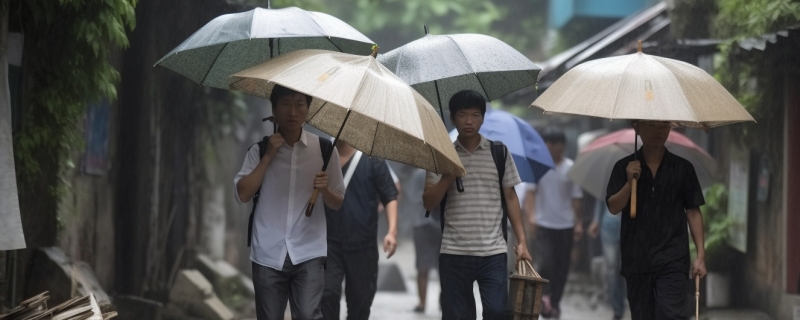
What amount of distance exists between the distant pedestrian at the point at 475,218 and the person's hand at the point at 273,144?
1.09 metres

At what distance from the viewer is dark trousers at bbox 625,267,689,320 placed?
6398 mm

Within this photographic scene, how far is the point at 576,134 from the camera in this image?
2353 cm

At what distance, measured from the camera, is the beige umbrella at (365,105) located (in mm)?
5258

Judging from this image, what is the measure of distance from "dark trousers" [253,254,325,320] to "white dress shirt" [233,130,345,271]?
5cm

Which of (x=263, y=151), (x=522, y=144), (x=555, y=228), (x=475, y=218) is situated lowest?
(x=555, y=228)

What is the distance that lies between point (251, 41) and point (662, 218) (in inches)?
112

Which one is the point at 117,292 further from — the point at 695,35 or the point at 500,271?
the point at 695,35

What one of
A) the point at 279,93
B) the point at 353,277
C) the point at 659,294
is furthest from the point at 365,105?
the point at 353,277

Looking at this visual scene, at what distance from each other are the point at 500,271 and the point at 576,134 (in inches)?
679

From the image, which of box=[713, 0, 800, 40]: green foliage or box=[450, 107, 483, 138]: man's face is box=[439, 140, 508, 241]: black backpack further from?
box=[713, 0, 800, 40]: green foliage

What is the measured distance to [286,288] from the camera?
6160 millimetres

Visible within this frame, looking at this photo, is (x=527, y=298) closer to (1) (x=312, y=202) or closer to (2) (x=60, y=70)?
(1) (x=312, y=202)

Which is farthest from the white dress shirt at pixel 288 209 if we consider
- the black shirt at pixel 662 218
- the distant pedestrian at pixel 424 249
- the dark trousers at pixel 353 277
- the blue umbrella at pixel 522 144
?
the distant pedestrian at pixel 424 249

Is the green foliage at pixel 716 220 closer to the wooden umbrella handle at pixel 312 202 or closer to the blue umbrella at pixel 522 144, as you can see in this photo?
the blue umbrella at pixel 522 144
